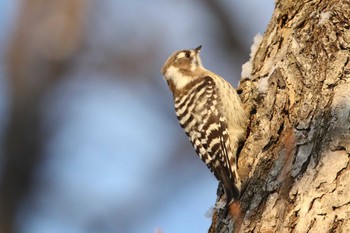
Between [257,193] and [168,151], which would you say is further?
[168,151]

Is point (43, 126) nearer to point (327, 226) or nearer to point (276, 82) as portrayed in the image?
point (327, 226)

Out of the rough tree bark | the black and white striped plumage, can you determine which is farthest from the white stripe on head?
the rough tree bark

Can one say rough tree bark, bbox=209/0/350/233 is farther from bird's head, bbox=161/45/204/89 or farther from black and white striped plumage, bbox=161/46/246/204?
bird's head, bbox=161/45/204/89

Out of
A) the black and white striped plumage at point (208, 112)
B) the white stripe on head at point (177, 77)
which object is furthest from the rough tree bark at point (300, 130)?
the white stripe on head at point (177, 77)

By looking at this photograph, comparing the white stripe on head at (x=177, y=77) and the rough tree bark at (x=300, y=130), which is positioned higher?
the white stripe on head at (x=177, y=77)

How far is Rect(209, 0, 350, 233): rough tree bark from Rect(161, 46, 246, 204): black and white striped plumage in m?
0.18

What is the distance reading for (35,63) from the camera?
90.0 inches

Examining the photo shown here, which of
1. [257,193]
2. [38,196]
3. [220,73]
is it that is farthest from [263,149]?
[220,73]

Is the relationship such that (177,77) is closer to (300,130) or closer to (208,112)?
(208,112)

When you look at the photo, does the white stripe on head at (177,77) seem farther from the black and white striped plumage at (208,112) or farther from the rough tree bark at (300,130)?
the rough tree bark at (300,130)

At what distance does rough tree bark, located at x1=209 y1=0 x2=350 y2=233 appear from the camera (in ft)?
Result: 9.30

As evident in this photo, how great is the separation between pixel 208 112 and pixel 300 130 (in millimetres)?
1480

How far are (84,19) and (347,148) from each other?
136 centimetres

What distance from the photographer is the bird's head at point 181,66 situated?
5012mm
